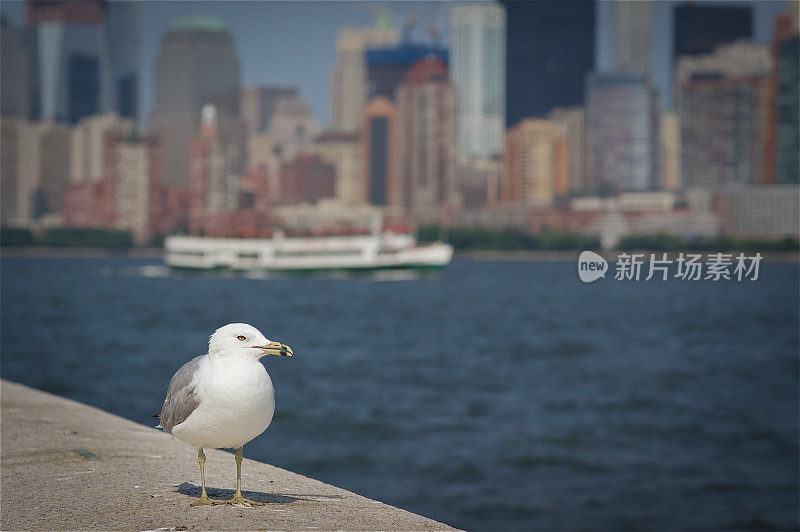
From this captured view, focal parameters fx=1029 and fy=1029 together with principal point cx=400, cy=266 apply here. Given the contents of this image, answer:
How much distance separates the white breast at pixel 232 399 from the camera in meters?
5.73

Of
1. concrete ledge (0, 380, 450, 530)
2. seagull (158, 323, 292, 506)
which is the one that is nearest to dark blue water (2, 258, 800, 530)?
concrete ledge (0, 380, 450, 530)

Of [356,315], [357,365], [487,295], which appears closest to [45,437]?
[357,365]

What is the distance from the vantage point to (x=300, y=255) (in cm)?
13038

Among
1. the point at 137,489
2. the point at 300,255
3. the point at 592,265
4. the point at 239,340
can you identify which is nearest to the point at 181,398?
the point at 239,340

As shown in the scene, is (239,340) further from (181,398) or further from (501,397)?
(501,397)

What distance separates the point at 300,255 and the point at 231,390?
125 meters

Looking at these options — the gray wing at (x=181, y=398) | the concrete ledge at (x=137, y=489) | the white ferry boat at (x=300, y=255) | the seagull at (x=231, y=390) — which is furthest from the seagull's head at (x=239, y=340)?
the white ferry boat at (x=300, y=255)

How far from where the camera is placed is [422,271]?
433 feet

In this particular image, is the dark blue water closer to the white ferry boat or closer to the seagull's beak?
the seagull's beak

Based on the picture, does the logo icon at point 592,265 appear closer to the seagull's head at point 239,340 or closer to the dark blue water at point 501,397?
the dark blue water at point 501,397

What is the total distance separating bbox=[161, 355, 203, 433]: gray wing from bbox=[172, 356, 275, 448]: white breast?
7cm

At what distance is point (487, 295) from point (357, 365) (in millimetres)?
64630

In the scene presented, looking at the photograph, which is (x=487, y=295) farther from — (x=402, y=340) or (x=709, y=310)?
(x=402, y=340)

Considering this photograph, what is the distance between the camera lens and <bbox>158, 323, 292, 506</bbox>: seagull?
5723 mm
